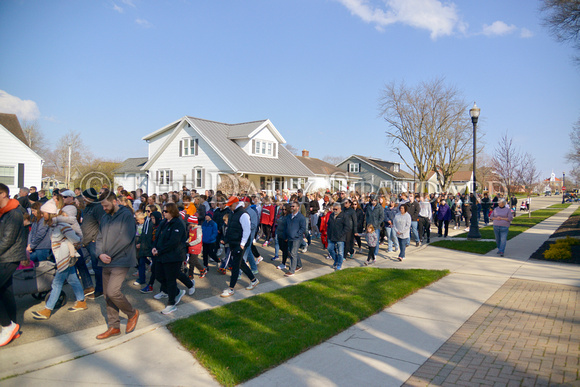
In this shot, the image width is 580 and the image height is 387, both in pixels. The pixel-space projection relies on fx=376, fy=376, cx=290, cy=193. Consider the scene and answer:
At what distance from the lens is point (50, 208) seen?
5.96 m

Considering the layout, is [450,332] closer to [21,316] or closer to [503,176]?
[21,316]

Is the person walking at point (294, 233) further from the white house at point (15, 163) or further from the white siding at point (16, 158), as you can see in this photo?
the white house at point (15, 163)

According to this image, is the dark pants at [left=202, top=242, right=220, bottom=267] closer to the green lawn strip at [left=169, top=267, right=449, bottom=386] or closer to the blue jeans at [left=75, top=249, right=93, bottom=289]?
the green lawn strip at [left=169, top=267, right=449, bottom=386]

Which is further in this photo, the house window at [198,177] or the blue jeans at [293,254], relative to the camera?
the house window at [198,177]

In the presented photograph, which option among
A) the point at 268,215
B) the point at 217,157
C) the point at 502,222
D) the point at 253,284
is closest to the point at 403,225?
the point at 502,222

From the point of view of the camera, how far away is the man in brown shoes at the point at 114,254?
5316mm

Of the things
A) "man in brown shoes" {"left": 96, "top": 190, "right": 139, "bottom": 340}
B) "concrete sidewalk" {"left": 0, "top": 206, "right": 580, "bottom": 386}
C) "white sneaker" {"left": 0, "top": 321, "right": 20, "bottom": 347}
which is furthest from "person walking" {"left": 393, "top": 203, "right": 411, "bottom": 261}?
"white sneaker" {"left": 0, "top": 321, "right": 20, "bottom": 347}

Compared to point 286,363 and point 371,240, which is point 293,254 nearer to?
point 371,240

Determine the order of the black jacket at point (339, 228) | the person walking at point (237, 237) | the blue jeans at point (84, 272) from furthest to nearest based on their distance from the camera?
the black jacket at point (339, 228) < the person walking at point (237, 237) < the blue jeans at point (84, 272)

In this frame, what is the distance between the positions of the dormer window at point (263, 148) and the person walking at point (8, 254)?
2559 cm

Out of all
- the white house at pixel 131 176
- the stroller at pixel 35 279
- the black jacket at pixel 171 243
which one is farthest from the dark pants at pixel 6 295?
the white house at pixel 131 176

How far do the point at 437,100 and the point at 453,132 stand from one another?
136 inches

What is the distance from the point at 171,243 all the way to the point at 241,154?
76.6ft

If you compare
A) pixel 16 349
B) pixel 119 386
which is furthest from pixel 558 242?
pixel 16 349
